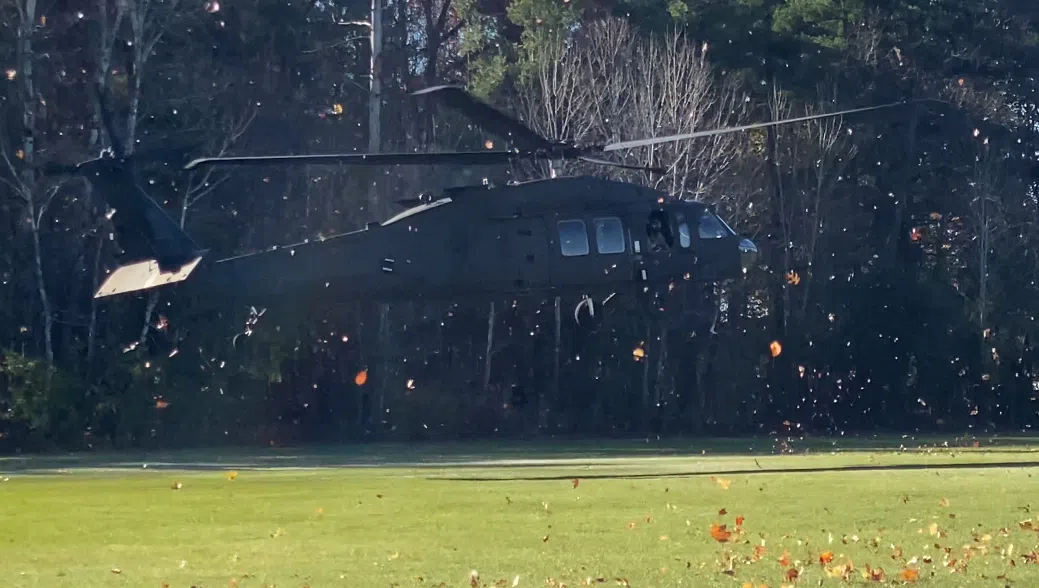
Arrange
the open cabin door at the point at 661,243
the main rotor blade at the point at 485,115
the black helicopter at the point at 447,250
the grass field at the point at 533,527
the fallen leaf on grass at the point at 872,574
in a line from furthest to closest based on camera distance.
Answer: the open cabin door at the point at 661,243, the black helicopter at the point at 447,250, the main rotor blade at the point at 485,115, the grass field at the point at 533,527, the fallen leaf on grass at the point at 872,574

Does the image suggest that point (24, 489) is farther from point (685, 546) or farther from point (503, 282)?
point (685, 546)

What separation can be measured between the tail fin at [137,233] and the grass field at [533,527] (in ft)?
9.70

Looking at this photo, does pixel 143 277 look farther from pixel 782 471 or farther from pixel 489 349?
pixel 489 349

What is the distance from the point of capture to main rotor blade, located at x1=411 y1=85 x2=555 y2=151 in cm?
1515

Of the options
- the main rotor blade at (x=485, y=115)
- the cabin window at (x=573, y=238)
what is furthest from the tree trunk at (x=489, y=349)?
the main rotor blade at (x=485, y=115)

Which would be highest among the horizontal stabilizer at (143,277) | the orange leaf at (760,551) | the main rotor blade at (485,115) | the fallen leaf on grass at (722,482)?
the main rotor blade at (485,115)

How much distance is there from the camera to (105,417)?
42344mm

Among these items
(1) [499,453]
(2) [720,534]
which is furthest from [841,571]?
(1) [499,453]

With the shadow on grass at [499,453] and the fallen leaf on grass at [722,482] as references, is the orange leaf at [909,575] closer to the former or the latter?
the fallen leaf on grass at [722,482]

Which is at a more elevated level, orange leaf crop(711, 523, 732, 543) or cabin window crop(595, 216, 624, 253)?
cabin window crop(595, 216, 624, 253)

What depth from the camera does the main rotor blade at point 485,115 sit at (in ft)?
49.7

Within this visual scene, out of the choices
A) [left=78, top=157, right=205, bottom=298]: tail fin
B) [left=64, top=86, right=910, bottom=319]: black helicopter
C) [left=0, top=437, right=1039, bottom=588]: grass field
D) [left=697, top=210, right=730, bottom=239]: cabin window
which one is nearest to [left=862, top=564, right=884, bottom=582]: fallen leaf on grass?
[left=0, top=437, right=1039, bottom=588]: grass field

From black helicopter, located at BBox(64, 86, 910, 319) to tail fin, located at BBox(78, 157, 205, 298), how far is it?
1 cm

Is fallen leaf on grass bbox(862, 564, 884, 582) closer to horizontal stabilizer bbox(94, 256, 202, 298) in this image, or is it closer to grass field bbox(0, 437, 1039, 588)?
grass field bbox(0, 437, 1039, 588)
